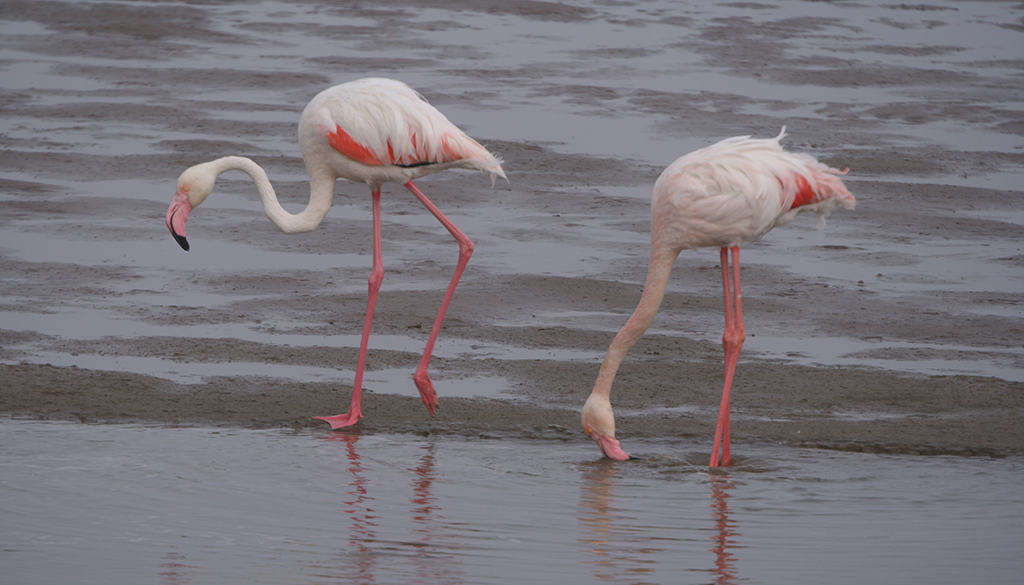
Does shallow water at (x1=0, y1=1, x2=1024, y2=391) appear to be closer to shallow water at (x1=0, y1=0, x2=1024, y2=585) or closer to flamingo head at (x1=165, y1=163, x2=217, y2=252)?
shallow water at (x1=0, y1=0, x2=1024, y2=585)

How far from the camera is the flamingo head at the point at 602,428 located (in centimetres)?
724

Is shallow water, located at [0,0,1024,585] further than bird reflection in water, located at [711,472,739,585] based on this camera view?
Yes

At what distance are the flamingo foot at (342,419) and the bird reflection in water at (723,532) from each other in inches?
69.9

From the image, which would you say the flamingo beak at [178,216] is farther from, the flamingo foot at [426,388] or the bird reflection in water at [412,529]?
the bird reflection in water at [412,529]

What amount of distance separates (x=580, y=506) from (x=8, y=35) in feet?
49.5

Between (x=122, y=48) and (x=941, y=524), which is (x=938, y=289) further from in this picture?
(x=122, y=48)

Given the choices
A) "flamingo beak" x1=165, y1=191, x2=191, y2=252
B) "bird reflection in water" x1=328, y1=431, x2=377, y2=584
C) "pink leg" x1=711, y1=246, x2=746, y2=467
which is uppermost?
"flamingo beak" x1=165, y1=191, x2=191, y2=252

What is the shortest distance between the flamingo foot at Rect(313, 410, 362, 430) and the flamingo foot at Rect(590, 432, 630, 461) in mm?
1249

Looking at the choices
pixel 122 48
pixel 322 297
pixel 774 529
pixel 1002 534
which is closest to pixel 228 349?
pixel 322 297

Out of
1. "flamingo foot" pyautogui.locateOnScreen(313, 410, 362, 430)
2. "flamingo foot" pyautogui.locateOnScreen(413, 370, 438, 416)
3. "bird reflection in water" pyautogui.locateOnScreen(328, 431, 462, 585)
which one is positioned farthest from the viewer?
"flamingo foot" pyautogui.locateOnScreen(413, 370, 438, 416)

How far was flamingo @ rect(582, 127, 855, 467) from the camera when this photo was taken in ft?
24.1

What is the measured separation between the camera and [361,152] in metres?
8.47

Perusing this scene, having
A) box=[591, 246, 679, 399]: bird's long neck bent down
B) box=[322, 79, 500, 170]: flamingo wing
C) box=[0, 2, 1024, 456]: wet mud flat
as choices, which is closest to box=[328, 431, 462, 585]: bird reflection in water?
box=[0, 2, 1024, 456]: wet mud flat

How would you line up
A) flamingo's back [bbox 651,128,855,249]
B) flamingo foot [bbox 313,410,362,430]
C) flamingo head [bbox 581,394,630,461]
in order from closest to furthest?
flamingo head [bbox 581,394,630,461] < flamingo's back [bbox 651,128,855,249] < flamingo foot [bbox 313,410,362,430]
